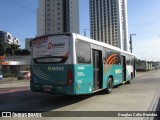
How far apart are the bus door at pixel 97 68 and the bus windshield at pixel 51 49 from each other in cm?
219

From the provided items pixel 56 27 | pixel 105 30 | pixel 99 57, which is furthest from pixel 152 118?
pixel 56 27

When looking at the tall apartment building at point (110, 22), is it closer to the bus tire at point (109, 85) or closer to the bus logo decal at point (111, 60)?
the bus logo decal at point (111, 60)

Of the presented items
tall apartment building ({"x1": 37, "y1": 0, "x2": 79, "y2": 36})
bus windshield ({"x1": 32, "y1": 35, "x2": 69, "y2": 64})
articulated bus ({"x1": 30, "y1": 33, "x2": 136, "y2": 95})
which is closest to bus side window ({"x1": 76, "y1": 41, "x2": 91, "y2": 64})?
articulated bus ({"x1": 30, "y1": 33, "x2": 136, "y2": 95})

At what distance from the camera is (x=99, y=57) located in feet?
41.7

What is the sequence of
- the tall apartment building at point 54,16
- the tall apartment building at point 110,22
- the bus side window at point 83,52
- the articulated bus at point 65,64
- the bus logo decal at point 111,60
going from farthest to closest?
1. the tall apartment building at point 54,16
2. the tall apartment building at point 110,22
3. the bus logo decal at point 111,60
4. the bus side window at point 83,52
5. the articulated bus at point 65,64

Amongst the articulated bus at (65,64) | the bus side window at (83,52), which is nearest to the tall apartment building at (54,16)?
the articulated bus at (65,64)

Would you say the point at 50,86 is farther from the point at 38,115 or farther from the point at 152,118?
the point at 152,118

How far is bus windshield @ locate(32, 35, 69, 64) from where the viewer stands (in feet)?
33.2

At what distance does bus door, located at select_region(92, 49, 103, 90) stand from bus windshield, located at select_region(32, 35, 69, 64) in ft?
7.17

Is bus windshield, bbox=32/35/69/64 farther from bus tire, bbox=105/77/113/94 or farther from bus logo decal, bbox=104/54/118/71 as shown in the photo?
→ bus tire, bbox=105/77/113/94

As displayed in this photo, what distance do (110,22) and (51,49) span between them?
153 ft

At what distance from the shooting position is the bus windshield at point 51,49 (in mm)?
10133

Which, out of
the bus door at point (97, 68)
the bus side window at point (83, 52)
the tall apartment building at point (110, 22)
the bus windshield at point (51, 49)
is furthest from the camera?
the tall apartment building at point (110, 22)

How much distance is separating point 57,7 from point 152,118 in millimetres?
107040
